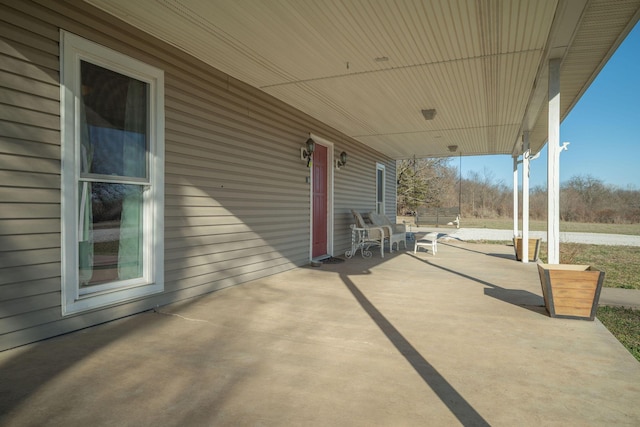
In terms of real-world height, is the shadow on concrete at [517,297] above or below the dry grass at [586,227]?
below

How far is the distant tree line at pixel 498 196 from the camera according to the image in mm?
19031

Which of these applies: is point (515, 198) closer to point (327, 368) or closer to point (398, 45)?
point (398, 45)

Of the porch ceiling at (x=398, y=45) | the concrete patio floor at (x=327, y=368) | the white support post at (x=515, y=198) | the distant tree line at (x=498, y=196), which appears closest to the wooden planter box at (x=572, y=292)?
the concrete patio floor at (x=327, y=368)

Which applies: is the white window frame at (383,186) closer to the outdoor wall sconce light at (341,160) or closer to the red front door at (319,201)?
the outdoor wall sconce light at (341,160)

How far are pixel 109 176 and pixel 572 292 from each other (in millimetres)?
4118

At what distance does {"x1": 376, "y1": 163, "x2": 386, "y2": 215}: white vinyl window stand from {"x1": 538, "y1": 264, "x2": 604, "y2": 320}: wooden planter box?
6.78 m

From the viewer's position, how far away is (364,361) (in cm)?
228

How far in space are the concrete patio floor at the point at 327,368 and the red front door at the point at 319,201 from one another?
2846mm

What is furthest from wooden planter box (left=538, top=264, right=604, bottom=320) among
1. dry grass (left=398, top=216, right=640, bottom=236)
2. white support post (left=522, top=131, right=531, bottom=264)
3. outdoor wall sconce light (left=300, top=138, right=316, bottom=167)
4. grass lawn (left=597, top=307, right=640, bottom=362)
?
dry grass (left=398, top=216, right=640, bottom=236)

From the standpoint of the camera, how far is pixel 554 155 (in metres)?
3.56

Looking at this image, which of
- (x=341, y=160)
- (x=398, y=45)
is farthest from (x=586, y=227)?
(x=398, y=45)

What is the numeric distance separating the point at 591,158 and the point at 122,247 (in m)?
19.3

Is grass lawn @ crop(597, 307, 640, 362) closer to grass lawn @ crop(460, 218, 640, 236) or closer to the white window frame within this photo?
the white window frame

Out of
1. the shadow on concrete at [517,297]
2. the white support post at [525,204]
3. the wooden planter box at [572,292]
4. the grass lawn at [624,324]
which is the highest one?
the white support post at [525,204]
